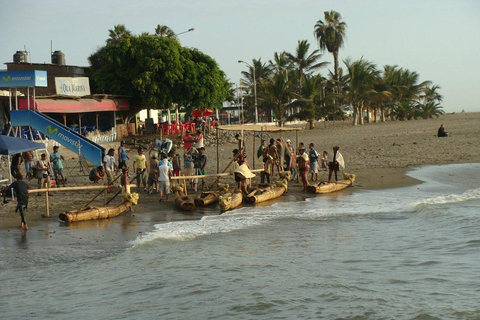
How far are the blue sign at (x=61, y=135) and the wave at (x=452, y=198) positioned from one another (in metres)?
10.2

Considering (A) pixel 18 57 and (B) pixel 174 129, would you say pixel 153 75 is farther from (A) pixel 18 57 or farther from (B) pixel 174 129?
(A) pixel 18 57

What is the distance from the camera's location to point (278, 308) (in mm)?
7949

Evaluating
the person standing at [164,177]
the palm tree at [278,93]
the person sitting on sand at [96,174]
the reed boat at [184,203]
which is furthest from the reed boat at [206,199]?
the palm tree at [278,93]

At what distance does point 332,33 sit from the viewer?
6581 cm

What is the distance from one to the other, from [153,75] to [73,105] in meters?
6.98

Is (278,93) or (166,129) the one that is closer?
(166,129)

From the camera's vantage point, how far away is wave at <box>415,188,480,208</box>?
52.9 ft

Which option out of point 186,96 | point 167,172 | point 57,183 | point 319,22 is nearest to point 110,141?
point 186,96

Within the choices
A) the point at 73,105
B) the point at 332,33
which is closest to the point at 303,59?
the point at 332,33

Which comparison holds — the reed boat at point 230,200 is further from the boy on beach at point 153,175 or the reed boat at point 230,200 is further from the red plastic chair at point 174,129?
the red plastic chair at point 174,129

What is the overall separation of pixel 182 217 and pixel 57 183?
5.95 meters

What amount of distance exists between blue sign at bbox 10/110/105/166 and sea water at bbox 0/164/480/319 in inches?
225

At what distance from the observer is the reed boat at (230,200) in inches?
600

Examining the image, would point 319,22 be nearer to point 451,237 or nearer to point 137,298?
point 451,237
